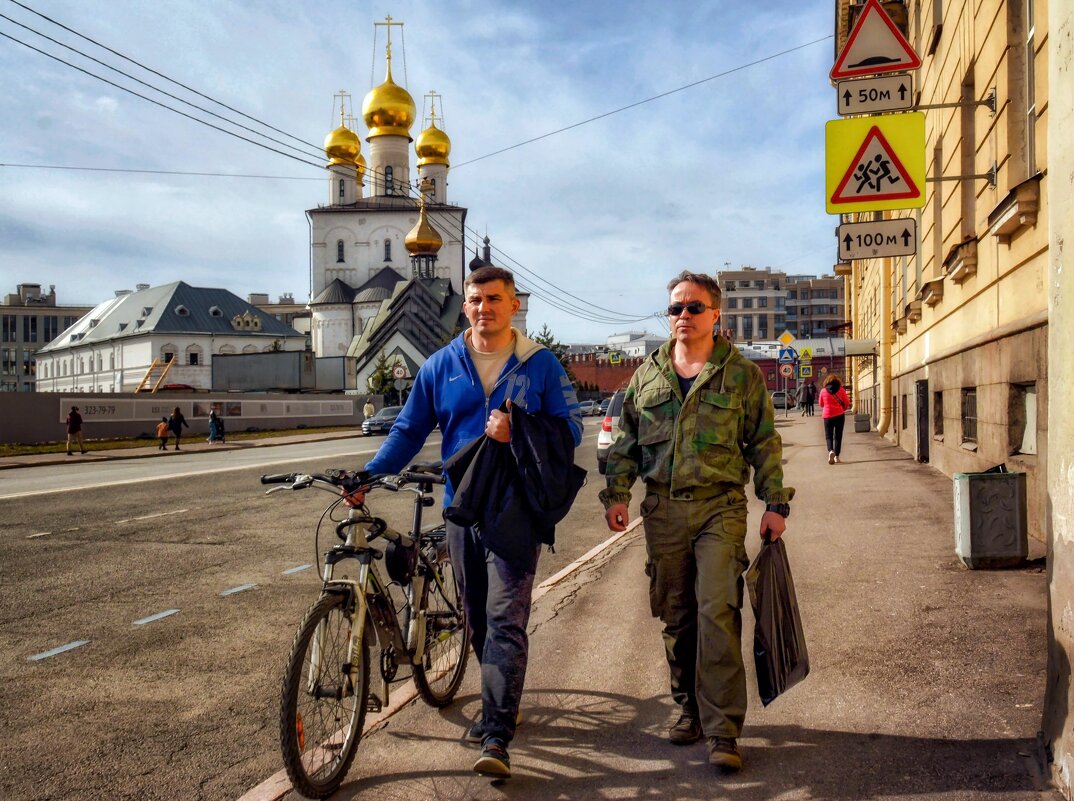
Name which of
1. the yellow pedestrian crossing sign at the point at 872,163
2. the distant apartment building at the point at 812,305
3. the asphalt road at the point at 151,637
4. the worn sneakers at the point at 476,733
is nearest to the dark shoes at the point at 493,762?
the worn sneakers at the point at 476,733

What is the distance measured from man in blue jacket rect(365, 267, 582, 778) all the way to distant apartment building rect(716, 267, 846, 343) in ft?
459

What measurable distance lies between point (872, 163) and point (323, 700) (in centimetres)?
552

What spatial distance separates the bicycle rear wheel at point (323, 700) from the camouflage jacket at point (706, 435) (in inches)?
46.6

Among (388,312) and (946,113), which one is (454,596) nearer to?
(946,113)

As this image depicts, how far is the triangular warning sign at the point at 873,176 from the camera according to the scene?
7215mm

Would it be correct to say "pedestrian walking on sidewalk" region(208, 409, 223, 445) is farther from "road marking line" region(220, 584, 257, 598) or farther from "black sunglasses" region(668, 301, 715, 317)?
A: "black sunglasses" region(668, 301, 715, 317)

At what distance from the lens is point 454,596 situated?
15.5 ft

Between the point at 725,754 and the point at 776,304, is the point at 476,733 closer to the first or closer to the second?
the point at 725,754

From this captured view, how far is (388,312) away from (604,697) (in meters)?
75.9

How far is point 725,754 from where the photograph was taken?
367 centimetres

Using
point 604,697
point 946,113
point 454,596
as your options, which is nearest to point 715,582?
point 604,697

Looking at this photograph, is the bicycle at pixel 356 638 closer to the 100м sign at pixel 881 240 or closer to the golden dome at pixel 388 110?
the 100м sign at pixel 881 240

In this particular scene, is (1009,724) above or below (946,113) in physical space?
below

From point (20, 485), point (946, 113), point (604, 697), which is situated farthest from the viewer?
point (20, 485)
